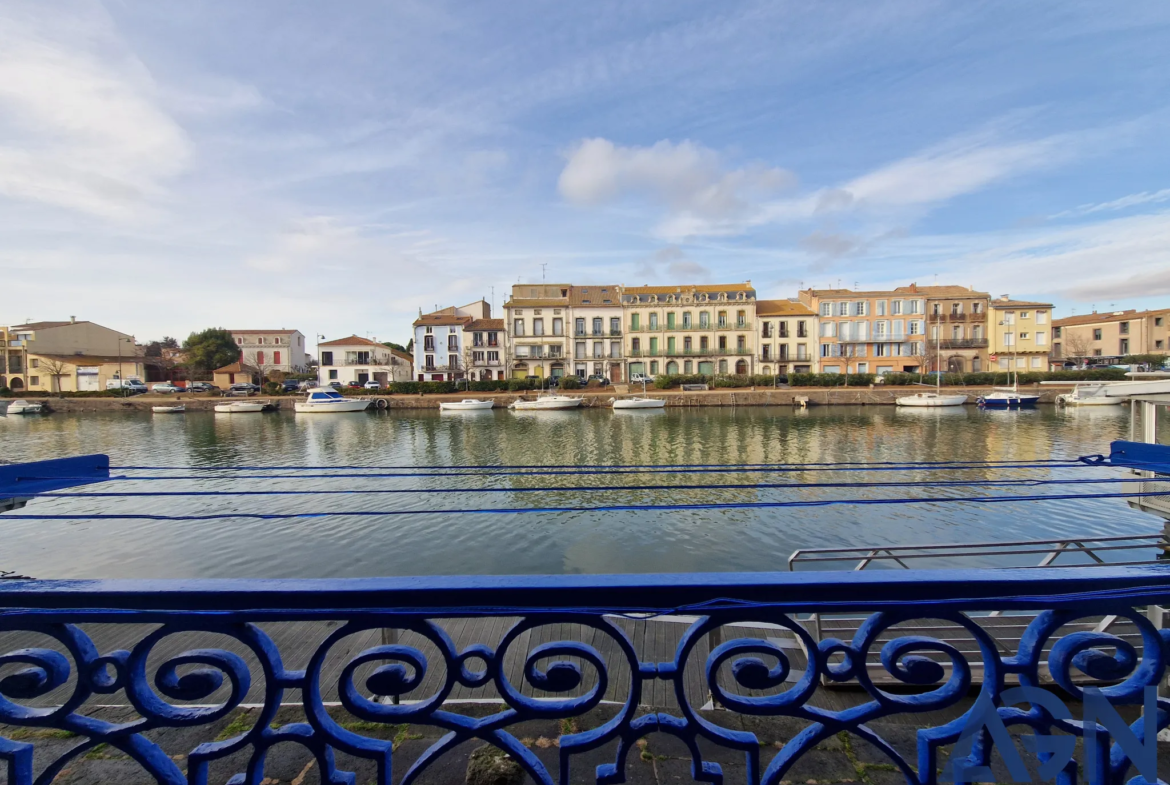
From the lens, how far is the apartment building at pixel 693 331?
59.1 metres

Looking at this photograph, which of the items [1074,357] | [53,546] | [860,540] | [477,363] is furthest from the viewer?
[1074,357]

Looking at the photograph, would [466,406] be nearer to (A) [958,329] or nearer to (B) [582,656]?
(B) [582,656]

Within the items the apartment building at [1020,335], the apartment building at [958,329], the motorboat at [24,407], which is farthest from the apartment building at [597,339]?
the motorboat at [24,407]

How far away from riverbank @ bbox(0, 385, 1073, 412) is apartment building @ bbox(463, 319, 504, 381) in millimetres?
8992

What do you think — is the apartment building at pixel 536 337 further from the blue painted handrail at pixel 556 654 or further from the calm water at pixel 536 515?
the blue painted handrail at pixel 556 654

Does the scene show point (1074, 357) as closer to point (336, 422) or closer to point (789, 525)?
point (789, 525)

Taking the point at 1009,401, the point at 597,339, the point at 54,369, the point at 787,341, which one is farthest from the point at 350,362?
the point at 1009,401

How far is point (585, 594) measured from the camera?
122cm

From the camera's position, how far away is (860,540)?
11773mm

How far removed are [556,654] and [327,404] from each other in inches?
1991

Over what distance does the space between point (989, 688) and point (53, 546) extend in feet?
58.5

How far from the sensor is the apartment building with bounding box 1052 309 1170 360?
63.1 metres

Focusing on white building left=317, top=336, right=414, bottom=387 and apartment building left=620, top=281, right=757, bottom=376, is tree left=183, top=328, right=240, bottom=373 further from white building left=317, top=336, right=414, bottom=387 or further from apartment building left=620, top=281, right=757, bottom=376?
apartment building left=620, top=281, right=757, bottom=376

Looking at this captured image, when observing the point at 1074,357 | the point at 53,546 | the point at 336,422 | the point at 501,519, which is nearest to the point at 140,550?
the point at 53,546
